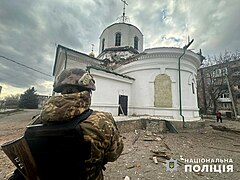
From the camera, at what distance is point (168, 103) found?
34.9 ft

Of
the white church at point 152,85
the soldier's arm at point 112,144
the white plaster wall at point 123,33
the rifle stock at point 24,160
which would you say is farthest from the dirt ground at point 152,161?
the white plaster wall at point 123,33

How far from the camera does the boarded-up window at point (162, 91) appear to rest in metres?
10.7

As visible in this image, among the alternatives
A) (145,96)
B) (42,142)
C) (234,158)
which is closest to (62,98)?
(42,142)

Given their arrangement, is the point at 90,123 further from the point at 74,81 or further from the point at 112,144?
the point at 74,81

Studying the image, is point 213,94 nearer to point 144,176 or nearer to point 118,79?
point 118,79

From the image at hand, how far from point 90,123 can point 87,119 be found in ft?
0.17

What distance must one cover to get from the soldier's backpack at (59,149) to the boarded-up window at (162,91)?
34.1 ft

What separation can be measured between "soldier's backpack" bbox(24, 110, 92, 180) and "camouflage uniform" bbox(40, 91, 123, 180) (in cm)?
6

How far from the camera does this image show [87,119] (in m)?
1.24

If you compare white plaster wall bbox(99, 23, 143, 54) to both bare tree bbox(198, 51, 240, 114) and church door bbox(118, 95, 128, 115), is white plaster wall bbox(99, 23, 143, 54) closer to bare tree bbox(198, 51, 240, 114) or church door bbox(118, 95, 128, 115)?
church door bbox(118, 95, 128, 115)

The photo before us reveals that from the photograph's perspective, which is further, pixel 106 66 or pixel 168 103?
pixel 106 66

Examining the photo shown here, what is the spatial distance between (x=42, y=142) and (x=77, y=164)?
37 centimetres

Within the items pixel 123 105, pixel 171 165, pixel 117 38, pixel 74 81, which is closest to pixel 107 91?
pixel 123 105

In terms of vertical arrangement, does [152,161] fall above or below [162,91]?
below
